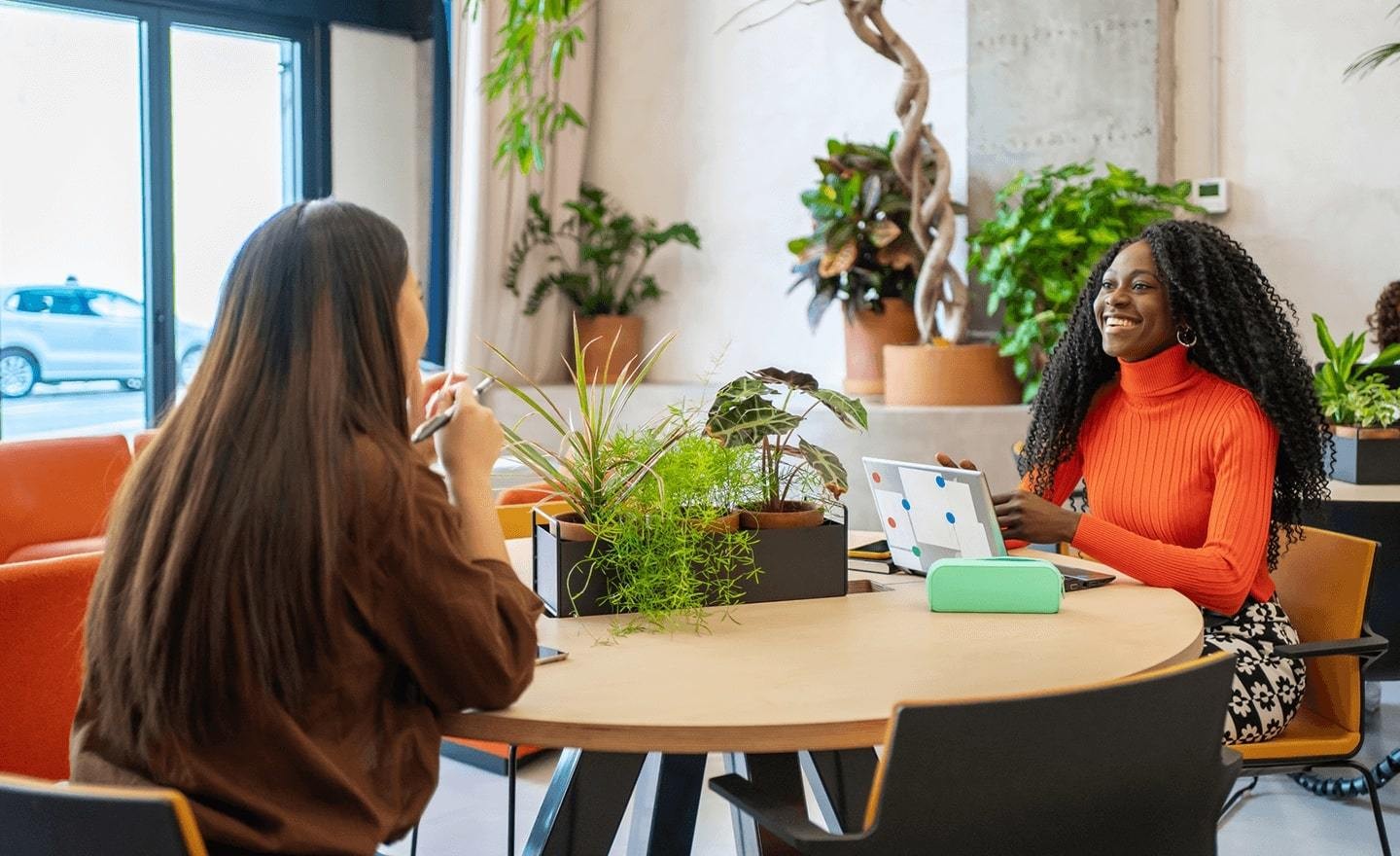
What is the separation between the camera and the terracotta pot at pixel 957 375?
16.5ft

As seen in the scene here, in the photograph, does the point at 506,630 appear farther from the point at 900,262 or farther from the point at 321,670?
the point at 900,262

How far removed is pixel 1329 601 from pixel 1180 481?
326mm

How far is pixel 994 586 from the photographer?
1927 mm

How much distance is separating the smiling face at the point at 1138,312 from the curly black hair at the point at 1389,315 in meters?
2.35

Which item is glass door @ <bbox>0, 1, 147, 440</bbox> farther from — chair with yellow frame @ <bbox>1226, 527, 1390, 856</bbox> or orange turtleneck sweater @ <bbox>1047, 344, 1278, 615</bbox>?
chair with yellow frame @ <bbox>1226, 527, 1390, 856</bbox>

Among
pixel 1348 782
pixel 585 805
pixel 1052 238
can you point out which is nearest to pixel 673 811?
pixel 585 805

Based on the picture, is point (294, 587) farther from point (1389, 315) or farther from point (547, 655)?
point (1389, 315)

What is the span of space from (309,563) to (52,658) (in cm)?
112

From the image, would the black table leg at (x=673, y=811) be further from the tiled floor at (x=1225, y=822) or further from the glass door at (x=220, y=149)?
the glass door at (x=220, y=149)

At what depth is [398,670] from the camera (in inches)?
55.0

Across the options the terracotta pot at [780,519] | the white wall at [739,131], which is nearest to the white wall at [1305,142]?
the white wall at [739,131]

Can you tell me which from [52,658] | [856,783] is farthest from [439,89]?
[856,783]

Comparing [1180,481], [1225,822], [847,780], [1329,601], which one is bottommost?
[1225,822]

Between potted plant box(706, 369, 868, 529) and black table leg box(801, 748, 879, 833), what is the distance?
Answer: 0.38 meters
